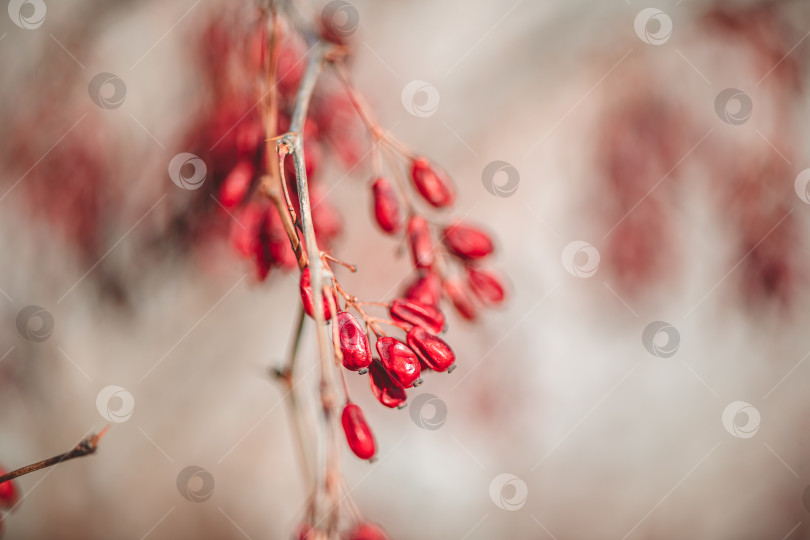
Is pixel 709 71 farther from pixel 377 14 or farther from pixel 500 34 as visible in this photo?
pixel 377 14

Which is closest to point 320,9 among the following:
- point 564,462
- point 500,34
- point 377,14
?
point 377,14

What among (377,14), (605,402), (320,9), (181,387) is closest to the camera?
(320,9)

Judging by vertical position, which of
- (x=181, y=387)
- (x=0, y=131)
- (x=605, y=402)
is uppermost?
(x=605, y=402)

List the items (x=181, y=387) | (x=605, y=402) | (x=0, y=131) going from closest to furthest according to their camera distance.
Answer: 1. (x=0, y=131)
2. (x=181, y=387)
3. (x=605, y=402)

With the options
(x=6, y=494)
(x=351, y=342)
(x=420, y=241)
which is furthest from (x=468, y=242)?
(x=6, y=494)

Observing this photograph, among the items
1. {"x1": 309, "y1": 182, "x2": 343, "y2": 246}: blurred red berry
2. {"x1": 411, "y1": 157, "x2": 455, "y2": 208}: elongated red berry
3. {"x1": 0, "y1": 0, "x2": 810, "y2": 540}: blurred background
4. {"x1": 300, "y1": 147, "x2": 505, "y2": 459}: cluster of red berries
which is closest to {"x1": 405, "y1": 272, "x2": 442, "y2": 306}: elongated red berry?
{"x1": 300, "y1": 147, "x2": 505, "y2": 459}: cluster of red berries

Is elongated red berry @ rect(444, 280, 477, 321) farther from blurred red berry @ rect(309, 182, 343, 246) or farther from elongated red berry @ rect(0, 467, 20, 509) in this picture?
elongated red berry @ rect(0, 467, 20, 509)

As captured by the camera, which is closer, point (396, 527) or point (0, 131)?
point (0, 131)

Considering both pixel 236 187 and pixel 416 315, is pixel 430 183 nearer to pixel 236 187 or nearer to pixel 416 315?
pixel 416 315
